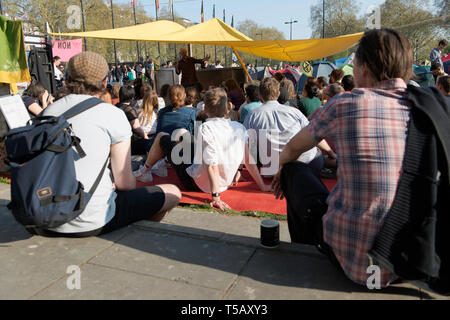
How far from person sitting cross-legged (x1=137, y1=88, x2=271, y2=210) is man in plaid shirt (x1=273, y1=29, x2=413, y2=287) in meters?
2.14

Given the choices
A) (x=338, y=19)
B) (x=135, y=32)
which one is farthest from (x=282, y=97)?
(x=338, y=19)

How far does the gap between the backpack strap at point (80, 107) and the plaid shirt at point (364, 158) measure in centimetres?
149

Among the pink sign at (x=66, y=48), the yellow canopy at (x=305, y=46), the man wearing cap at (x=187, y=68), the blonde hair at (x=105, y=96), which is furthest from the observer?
the pink sign at (x=66, y=48)

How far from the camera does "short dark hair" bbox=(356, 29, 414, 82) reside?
196 centimetres

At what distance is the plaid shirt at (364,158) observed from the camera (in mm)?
1895

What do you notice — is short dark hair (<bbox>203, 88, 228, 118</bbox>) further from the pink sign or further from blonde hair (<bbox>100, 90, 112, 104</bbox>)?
the pink sign

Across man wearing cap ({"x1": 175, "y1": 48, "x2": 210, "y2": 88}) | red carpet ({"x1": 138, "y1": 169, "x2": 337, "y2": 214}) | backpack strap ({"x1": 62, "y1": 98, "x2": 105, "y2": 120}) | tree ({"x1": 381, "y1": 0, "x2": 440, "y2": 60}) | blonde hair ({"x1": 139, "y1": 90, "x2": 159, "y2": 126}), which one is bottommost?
red carpet ({"x1": 138, "y1": 169, "x2": 337, "y2": 214})

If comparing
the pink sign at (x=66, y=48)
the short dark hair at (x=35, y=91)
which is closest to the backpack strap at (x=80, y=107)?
the short dark hair at (x=35, y=91)

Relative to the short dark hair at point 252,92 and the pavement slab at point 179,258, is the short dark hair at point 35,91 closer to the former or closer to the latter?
the short dark hair at point 252,92

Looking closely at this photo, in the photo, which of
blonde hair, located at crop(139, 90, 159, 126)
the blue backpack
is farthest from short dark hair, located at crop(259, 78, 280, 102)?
the blue backpack
